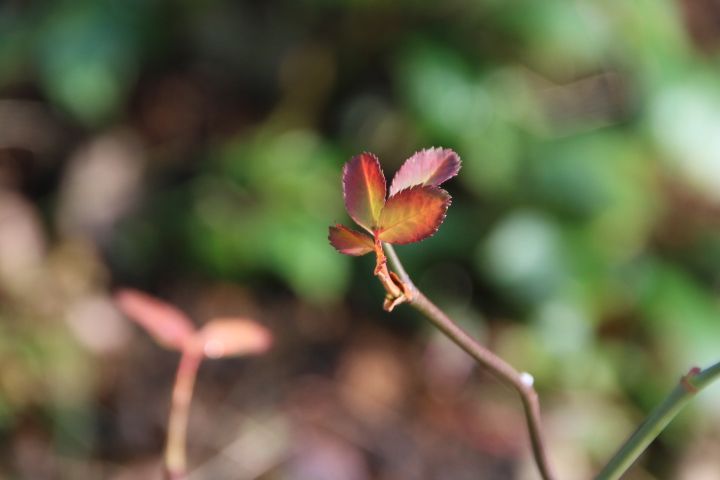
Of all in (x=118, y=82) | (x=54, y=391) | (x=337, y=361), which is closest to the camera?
(x=54, y=391)

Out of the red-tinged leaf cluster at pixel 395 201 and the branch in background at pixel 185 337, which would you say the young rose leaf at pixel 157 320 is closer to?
the branch in background at pixel 185 337

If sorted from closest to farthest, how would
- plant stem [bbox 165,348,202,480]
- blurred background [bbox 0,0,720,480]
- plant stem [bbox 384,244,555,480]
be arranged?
1. plant stem [bbox 384,244,555,480]
2. plant stem [bbox 165,348,202,480]
3. blurred background [bbox 0,0,720,480]

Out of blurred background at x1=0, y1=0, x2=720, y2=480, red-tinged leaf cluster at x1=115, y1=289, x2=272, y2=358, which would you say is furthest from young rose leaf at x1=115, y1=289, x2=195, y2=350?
blurred background at x1=0, y1=0, x2=720, y2=480

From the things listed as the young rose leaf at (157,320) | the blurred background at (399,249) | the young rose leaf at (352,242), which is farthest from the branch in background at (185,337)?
the blurred background at (399,249)

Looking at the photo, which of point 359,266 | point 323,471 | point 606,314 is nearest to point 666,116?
point 606,314

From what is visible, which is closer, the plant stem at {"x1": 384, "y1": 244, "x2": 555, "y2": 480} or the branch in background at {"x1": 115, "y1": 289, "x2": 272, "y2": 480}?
the plant stem at {"x1": 384, "y1": 244, "x2": 555, "y2": 480}

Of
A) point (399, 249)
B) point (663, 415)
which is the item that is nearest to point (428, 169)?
point (663, 415)

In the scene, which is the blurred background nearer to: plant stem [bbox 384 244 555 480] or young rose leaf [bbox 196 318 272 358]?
young rose leaf [bbox 196 318 272 358]

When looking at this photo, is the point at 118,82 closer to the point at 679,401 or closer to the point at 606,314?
the point at 606,314
